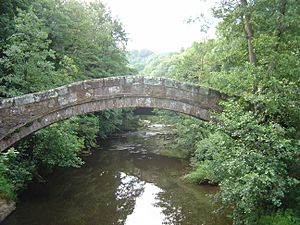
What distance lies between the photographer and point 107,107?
428 inches

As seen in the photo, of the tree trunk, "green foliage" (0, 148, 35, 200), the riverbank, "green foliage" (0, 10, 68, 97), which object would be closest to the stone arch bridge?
the tree trunk

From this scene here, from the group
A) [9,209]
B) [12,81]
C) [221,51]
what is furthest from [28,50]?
[221,51]

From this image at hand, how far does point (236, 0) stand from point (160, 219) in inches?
312

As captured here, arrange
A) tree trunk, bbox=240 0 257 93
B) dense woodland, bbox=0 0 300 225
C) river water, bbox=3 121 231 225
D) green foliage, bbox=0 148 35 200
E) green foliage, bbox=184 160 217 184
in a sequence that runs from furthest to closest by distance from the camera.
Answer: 1. green foliage, bbox=184 160 217 184
2. green foliage, bbox=0 148 35 200
3. river water, bbox=3 121 231 225
4. tree trunk, bbox=240 0 257 93
5. dense woodland, bbox=0 0 300 225

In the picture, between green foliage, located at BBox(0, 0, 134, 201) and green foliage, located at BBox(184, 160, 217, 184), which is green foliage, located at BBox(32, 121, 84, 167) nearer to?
green foliage, located at BBox(0, 0, 134, 201)

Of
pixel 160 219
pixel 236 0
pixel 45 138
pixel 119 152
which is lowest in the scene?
pixel 119 152

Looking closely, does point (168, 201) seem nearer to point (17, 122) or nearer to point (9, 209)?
point (9, 209)

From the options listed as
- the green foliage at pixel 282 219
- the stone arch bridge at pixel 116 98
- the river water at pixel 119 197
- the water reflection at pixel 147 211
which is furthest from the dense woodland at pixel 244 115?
the water reflection at pixel 147 211

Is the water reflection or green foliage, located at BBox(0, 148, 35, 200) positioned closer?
the water reflection

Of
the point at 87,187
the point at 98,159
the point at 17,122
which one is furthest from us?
the point at 98,159

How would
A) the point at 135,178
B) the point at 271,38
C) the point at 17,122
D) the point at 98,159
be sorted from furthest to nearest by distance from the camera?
the point at 98,159, the point at 135,178, the point at 17,122, the point at 271,38

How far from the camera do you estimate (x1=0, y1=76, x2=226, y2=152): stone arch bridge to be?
34.6ft

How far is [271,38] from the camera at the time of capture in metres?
9.19

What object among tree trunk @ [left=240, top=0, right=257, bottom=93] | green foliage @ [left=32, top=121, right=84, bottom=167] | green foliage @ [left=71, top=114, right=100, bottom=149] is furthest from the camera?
green foliage @ [left=71, top=114, right=100, bottom=149]
